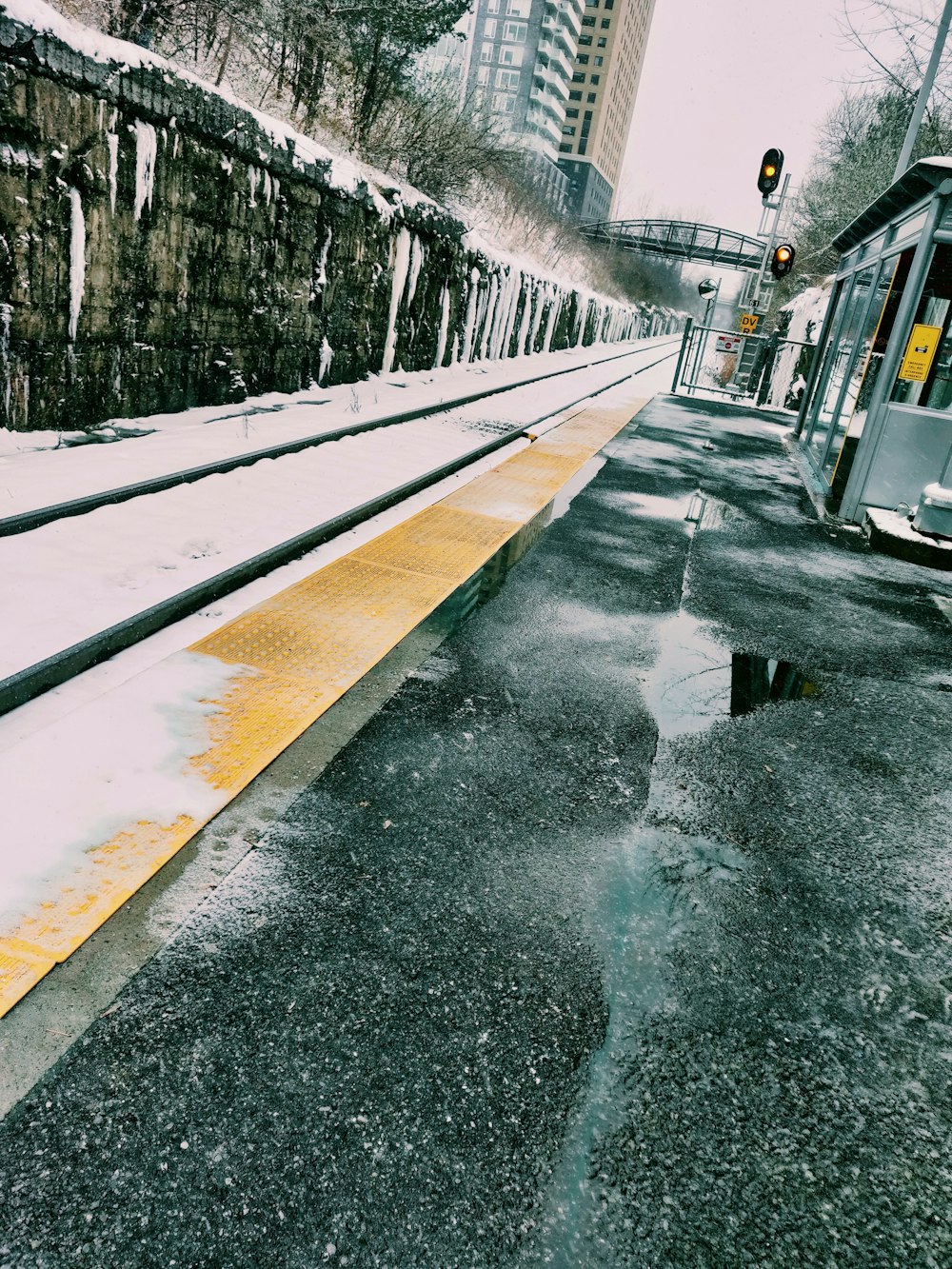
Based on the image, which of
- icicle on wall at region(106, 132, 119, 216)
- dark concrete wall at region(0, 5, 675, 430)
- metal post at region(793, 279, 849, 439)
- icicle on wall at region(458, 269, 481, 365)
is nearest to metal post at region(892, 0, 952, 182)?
metal post at region(793, 279, 849, 439)

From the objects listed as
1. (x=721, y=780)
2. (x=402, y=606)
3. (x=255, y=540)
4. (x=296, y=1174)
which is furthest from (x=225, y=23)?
(x=296, y=1174)

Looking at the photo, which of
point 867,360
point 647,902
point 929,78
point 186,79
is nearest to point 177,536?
point 647,902

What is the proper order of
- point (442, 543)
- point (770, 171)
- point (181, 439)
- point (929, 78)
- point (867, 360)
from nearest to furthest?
1. point (442, 543)
2. point (181, 439)
3. point (867, 360)
4. point (929, 78)
5. point (770, 171)

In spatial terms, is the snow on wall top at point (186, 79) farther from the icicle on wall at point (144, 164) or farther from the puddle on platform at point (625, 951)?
the puddle on platform at point (625, 951)

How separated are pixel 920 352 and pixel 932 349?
0.11m

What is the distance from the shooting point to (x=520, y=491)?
26.7ft

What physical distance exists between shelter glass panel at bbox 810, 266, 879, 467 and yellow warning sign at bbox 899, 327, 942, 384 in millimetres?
2039

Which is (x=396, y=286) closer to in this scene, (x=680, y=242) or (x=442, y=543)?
(x=442, y=543)

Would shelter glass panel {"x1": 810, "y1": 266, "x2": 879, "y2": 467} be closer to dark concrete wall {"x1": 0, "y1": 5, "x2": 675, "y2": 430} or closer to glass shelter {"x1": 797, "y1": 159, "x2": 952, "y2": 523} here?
glass shelter {"x1": 797, "y1": 159, "x2": 952, "y2": 523}

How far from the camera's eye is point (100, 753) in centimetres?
290

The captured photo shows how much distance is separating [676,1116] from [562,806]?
4.18ft

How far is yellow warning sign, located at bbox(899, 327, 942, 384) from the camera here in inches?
319

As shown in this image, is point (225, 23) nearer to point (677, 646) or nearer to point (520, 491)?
point (520, 491)

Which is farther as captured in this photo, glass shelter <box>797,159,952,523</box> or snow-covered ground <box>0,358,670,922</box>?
glass shelter <box>797,159,952,523</box>
